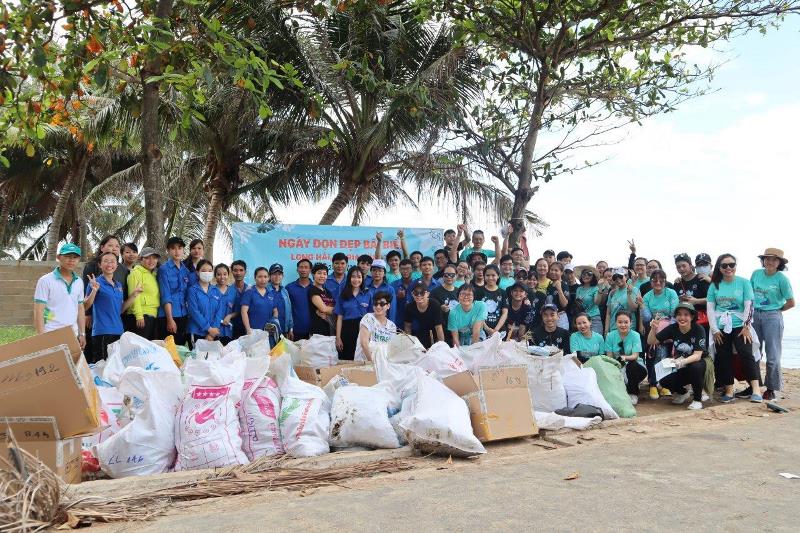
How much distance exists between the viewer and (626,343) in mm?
6707

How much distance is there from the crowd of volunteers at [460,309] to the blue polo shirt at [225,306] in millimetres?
13

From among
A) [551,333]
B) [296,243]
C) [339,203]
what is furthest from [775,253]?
[339,203]

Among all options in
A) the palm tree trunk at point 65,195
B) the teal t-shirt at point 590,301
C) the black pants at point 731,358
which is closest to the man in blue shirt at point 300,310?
the teal t-shirt at point 590,301

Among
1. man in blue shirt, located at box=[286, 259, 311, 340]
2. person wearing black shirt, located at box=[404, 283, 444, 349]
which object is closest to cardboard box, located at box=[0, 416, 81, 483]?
man in blue shirt, located at box=[286, 259, 311, 340]

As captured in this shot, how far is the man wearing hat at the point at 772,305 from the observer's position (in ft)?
21.5

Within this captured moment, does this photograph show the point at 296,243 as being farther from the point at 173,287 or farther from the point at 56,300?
the point at 56,300

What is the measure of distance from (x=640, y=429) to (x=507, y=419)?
1.29 m

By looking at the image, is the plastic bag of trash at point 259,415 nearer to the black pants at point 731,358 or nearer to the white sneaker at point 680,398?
the white sneaker at point 680,398

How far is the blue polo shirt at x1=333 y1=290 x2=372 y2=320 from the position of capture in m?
6.77

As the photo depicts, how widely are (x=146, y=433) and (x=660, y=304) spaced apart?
17.7 ft

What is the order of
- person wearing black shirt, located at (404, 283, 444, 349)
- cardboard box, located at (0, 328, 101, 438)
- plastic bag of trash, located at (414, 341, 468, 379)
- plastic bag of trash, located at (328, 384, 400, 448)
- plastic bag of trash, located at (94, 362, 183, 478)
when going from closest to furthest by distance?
cardboard box, located at (0, 328, 101, 438), plastic bag of trash, located at (94, 362, 183, 478), plastic bag of trash, located at (328, 384, 400, 448), plastic bag of trash, located at (414, 341, 468, 379), person wearing black shirt, located at (404, 283, 444, 349)

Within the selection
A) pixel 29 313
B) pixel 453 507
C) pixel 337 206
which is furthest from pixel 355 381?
pixel 29 313

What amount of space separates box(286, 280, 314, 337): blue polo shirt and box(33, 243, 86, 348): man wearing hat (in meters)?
2.25

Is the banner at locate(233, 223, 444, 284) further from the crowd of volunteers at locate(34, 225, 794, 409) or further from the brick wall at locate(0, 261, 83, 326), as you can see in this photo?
the brick wall at locate(0, 261, 83, 326)
